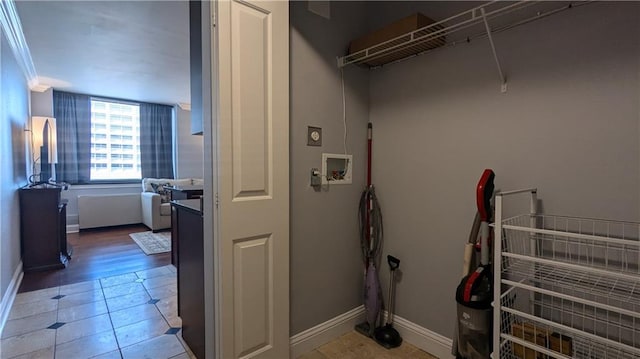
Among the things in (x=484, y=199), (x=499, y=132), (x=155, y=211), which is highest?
(x=499, y=132)

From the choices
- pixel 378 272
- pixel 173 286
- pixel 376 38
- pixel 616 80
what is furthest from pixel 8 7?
pixel 616 80

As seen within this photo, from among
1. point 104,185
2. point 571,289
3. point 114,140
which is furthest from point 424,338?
point 114,140

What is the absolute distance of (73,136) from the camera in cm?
568

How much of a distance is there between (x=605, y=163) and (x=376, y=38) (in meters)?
1.29

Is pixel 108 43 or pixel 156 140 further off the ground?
pixel 108 43

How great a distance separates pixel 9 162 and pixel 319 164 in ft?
9.82

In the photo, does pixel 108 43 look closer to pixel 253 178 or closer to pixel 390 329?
pixel 253 178

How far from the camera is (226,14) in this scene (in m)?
1.42

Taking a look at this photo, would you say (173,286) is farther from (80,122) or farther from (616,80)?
(80,122)

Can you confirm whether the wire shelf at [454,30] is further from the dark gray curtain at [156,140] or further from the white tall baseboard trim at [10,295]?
the dark gray curtain at [156,140]

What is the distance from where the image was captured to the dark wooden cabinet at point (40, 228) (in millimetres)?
3324

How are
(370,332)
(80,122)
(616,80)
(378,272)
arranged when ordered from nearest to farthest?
(616,80)
(370,332)
(378,272)
(80,122)

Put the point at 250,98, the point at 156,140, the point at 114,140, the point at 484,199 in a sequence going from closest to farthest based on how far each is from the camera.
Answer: the point at 484,199 → the point at 250,98 → the point at 114,140 → the point at 156,140

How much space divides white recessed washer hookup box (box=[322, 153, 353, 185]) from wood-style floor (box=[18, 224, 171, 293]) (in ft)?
9.01
